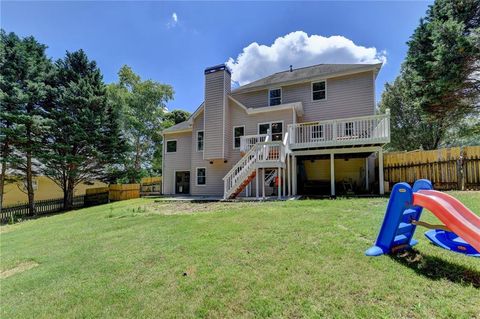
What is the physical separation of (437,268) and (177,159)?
17.5 metres

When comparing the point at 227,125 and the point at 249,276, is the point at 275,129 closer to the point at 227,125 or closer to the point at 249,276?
A: the point at 227,125

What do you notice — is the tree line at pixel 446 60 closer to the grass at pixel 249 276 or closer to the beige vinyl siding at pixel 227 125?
the grass at pixel 249 276

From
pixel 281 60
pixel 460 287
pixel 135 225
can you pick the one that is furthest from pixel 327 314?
pixel 281 60

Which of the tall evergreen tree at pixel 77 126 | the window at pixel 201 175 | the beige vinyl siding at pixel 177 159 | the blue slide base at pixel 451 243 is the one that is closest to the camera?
the blue slide base at pixel 451 243

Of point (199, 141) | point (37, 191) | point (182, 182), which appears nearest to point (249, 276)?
point (199, 141)

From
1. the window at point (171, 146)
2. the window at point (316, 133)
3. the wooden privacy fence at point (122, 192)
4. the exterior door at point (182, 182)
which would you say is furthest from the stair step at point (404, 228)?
the wooden privacy fence at point (122, 192)

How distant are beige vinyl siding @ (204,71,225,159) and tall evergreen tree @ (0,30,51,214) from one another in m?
10.3

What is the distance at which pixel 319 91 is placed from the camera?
15312mm

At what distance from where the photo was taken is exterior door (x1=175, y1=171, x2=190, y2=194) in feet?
62.1

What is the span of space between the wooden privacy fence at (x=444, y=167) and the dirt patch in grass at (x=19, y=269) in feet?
48.2

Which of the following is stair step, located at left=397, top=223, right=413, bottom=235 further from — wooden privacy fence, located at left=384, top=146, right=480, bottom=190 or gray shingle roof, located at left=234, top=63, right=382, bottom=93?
gray shingle roof, located at left=234, top=63, right=382, bottom=93

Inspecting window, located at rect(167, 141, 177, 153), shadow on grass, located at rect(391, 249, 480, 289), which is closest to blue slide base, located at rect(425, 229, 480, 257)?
shadow on grass, located at rect(391, 249, 480, 289)

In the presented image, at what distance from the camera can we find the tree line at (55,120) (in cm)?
1518

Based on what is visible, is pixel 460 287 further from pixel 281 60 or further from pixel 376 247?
pixel 281 60
